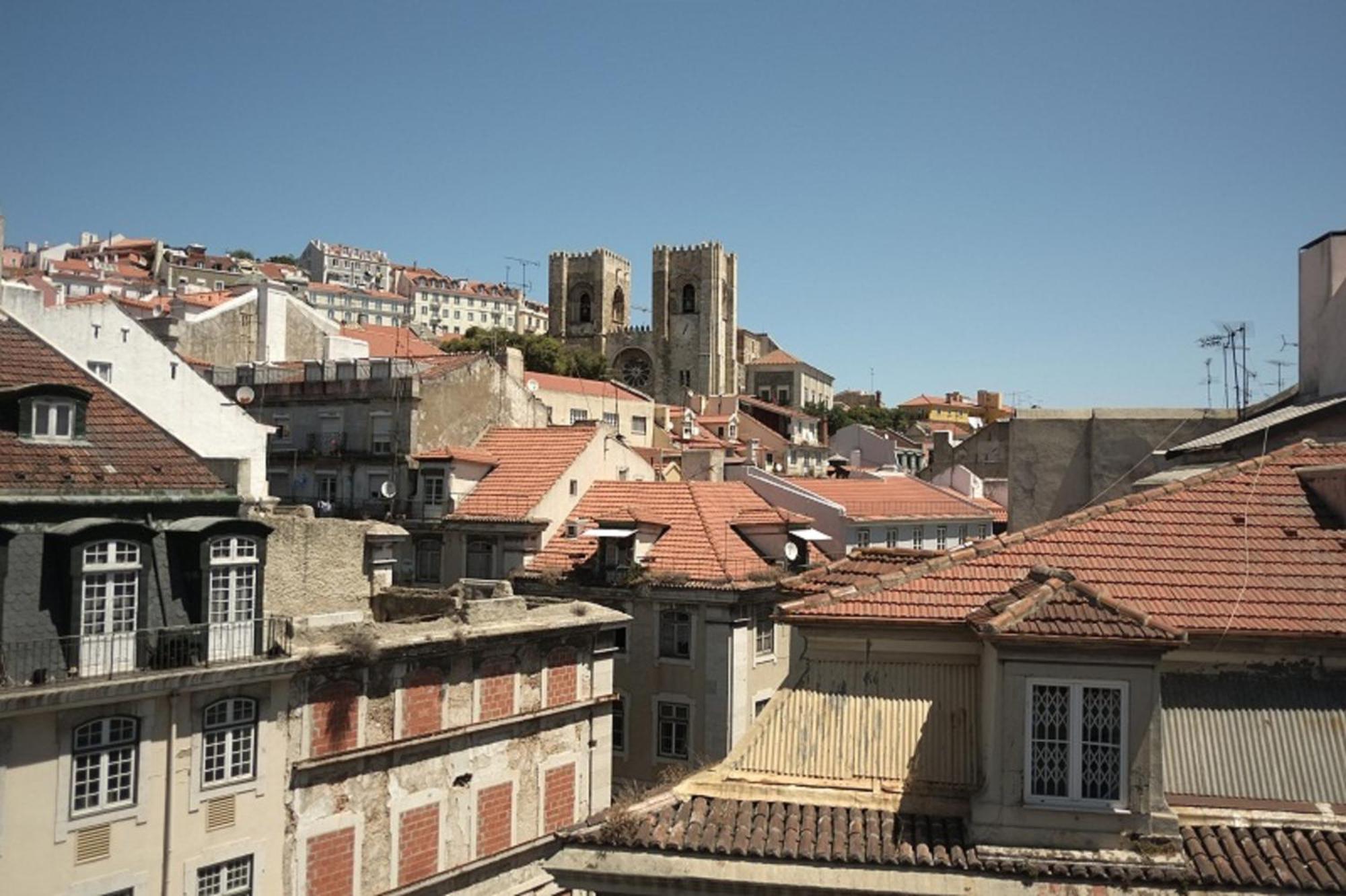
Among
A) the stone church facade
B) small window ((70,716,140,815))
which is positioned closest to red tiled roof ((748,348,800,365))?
the stone church facade

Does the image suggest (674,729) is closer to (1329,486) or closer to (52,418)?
(52,418)

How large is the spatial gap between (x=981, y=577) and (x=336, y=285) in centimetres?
13904

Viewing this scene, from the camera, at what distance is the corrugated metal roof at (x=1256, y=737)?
8938 mm

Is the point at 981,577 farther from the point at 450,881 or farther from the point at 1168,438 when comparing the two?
the point at 450,881

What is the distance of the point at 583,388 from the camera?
6719cm

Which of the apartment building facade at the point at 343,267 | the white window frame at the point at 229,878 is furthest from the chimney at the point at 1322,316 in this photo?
the apartment building facade at the point at 343,267

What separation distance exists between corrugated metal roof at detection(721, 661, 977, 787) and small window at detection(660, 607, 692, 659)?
17448mm

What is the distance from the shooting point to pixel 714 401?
10750 centimetres

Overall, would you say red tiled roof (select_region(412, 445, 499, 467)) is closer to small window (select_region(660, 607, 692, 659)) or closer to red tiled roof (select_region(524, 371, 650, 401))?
small window (select_region(660, 607, 692, 659))

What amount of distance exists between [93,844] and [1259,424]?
1632 cm

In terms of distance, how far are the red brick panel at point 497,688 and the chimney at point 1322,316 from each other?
47.9 ft

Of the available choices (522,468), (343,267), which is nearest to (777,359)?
(343,267)

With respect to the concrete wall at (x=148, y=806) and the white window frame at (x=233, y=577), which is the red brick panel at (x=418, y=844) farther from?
the white window frame at (x=233, y=577)

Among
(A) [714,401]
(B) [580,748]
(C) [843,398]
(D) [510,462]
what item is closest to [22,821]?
(B) [580,748]
